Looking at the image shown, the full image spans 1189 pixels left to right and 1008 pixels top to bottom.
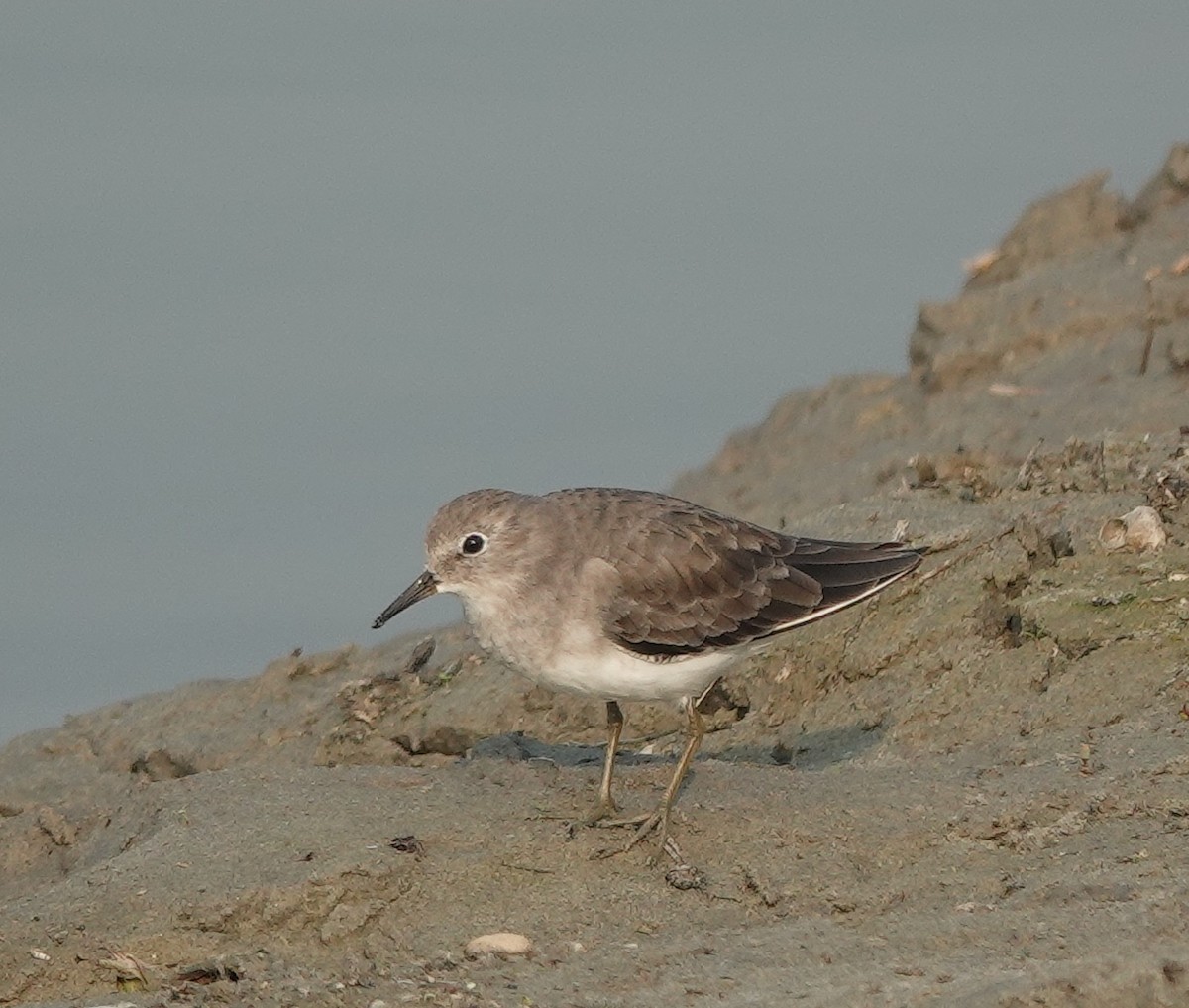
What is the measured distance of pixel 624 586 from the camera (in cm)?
765

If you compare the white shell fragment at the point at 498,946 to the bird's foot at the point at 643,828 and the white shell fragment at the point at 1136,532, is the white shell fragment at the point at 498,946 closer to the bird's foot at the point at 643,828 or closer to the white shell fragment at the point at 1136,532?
the bird's foot at the point at 643,828

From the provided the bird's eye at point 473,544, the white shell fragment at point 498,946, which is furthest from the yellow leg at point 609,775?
the white shell fragment at point 498,946

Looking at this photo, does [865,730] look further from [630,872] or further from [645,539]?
[630,872]

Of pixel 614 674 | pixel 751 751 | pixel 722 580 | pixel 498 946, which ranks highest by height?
pixel 722 580

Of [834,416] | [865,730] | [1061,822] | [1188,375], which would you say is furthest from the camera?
[834,416]

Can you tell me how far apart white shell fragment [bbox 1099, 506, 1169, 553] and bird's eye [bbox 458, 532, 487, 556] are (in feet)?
8.69

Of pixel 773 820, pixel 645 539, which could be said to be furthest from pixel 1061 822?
pixel 645 539

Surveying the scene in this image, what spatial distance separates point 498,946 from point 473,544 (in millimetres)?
1922

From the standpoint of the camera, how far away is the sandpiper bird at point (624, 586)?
7477 mm

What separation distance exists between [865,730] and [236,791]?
2.54m

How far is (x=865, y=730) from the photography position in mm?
8305

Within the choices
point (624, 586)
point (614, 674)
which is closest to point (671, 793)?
point (614, 674)

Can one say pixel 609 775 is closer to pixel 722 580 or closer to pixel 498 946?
pixel 722 580

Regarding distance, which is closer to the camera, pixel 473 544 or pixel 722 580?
pixel 473 544
